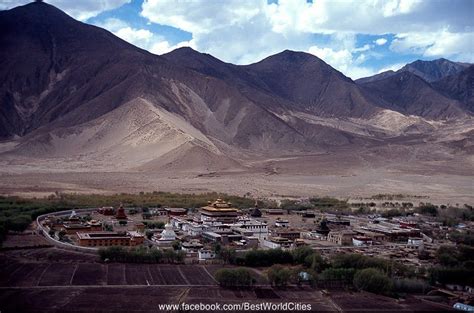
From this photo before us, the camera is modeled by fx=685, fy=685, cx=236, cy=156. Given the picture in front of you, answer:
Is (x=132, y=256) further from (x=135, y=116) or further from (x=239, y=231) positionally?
(x=135, y=116)

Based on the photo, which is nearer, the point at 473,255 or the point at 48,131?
the point at 473,255

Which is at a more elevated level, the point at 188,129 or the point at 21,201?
the point at 188,129

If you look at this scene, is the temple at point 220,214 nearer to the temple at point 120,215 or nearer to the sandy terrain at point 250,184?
the temple at point 120,215

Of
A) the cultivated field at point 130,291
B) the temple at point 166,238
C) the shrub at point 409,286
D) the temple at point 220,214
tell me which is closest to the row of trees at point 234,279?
the cultivated field at point 130,291

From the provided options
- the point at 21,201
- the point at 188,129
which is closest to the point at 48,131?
the point at 188,129

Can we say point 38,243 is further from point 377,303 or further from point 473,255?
point 473,255

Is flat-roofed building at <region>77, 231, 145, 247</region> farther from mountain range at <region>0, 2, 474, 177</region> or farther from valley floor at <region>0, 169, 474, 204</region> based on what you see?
mountain range at <region>0, 2, 474, 177</region>

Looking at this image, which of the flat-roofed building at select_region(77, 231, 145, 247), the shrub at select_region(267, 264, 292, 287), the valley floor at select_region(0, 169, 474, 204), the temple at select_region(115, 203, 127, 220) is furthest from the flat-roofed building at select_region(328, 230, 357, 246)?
the valley floor at select_region(0, 169, 474, 204)
